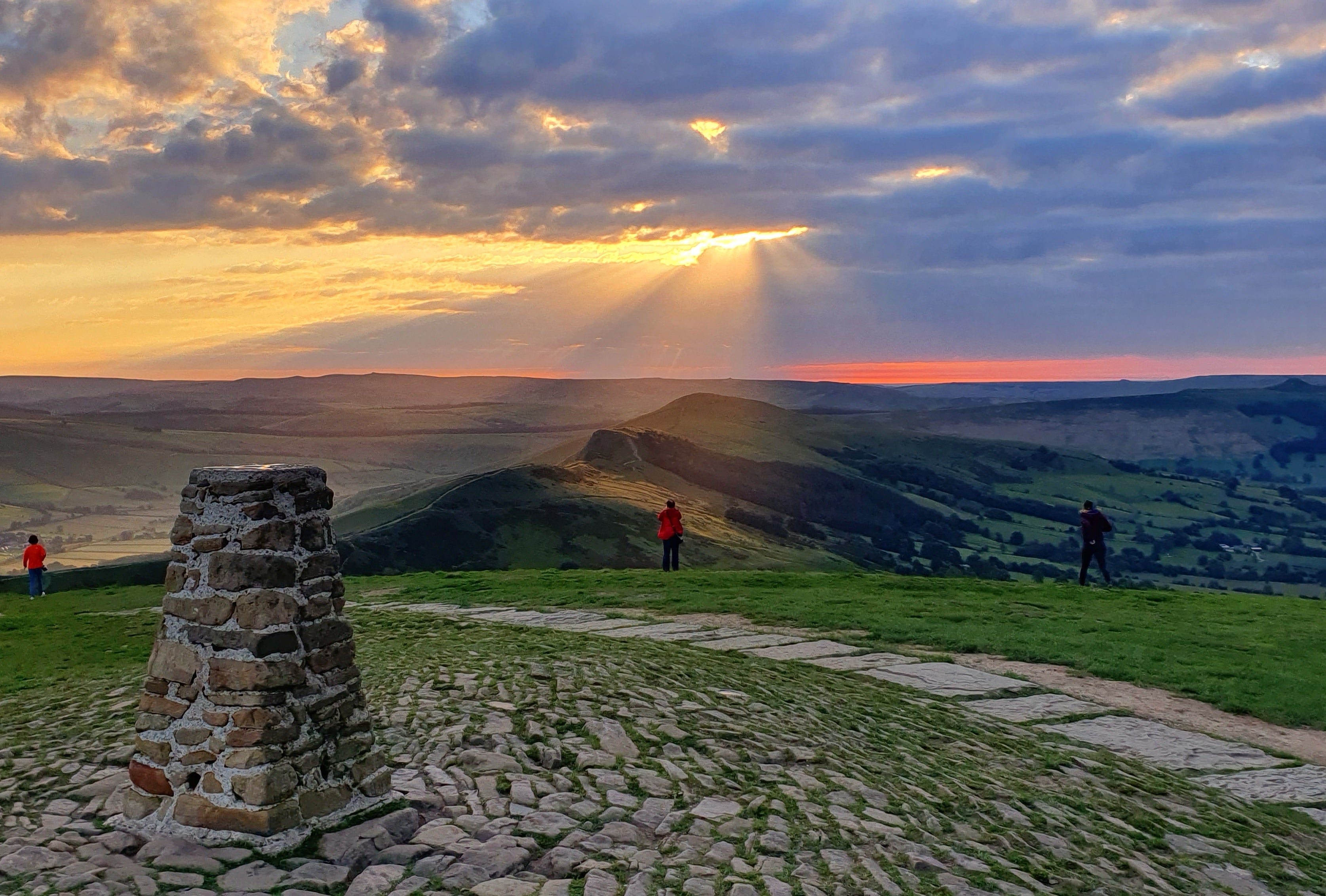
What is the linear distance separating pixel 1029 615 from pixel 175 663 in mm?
17299

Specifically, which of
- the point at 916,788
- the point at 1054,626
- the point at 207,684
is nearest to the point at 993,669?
the point at 1054,626

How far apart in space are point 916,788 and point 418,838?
4558 mm

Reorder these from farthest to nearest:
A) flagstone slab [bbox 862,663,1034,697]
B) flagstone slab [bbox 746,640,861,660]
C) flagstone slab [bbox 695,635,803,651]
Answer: flagstone slab [bbox 695,635,803,651] → flagstone slab [bbox 746,640,861,660] → flagstone slab [bbox 862,663,1034,697]

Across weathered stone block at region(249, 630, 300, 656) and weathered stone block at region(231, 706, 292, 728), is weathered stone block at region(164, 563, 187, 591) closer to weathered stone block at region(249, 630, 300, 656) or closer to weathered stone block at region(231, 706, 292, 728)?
weathered stone block at region(249, 630, 300, 656)

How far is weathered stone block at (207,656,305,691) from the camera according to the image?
680 cm

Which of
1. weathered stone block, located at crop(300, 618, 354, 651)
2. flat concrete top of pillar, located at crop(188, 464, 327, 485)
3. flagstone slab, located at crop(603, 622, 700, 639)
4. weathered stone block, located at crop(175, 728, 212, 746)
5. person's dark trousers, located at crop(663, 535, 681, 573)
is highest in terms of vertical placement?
flat concrete top of pillar, located at crop(188, 464, 327, 485)

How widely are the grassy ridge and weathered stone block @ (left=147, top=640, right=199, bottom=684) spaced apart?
7732mm

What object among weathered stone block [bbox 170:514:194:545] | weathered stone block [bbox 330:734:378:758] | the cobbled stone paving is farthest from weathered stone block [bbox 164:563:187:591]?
the cobbled stone paving

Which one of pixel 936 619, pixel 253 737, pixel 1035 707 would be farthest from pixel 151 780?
pixel 936 619

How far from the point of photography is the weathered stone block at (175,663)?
6.96 m

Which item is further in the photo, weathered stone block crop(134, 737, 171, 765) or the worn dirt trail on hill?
the worn dirt trail on hill

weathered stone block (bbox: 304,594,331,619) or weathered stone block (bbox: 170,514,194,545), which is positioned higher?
weathered stone block (bbox: 170,514,194,545)

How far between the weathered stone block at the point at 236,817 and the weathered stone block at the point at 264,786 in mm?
56

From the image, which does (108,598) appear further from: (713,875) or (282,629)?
(713,875)
